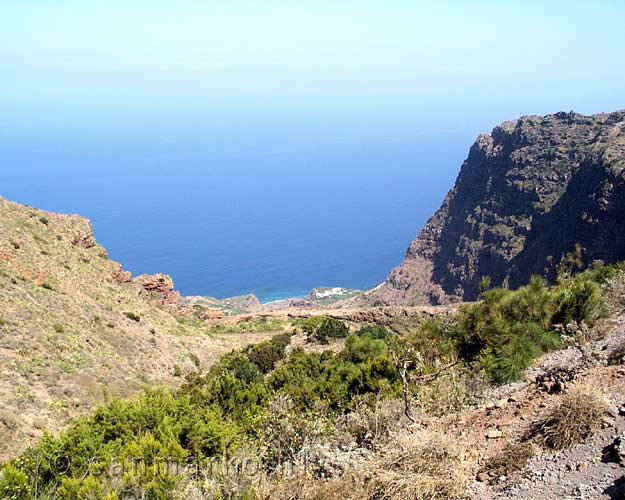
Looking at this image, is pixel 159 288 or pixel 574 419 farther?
pixel 159 288

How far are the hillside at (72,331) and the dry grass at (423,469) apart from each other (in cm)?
766

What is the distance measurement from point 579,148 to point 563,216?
1126cm

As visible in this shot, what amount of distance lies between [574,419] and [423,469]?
1533 mm

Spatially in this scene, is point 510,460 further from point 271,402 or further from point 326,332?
point 326,332

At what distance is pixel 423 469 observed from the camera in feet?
16.6

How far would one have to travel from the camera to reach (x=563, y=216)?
161 feet

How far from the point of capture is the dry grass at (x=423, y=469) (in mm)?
4848

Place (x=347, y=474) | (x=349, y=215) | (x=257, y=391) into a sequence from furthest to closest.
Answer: (x=349, y=215) → (x=257, y=391) → (x=347, y=474)

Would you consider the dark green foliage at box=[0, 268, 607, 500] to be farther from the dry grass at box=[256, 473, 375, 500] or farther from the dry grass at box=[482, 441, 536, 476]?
the dry grass at box=[482, 441, 536, 476]

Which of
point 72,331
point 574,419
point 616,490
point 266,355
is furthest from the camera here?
point 266,355

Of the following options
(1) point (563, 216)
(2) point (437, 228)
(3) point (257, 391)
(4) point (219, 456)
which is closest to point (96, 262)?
(3) point (257, 391)

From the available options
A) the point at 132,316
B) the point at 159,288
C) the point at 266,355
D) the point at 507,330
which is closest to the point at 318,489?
the point at 507,330

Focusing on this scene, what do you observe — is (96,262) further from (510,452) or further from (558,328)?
(510,452)

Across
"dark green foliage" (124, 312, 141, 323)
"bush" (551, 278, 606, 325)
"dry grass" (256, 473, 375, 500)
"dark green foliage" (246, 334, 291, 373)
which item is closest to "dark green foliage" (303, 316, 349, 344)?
"dark green foliage" (246, 334, 291, 373)
